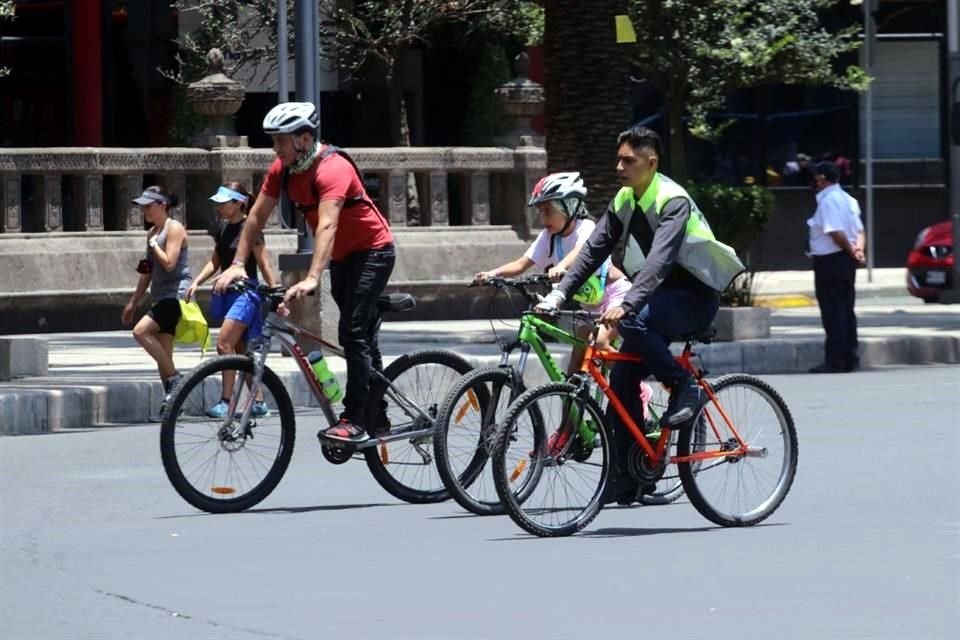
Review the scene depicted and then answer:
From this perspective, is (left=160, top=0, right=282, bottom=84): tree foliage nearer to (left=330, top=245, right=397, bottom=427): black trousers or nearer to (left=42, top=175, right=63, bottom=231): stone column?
(left=42, top=175, right=63, bottom=231): stone column

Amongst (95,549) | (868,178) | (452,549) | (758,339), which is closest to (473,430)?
(452,549)

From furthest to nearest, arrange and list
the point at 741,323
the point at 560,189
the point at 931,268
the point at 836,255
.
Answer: the point at 931,268 < the point at 741,323 < the point at 836,255 < the point at 560,189

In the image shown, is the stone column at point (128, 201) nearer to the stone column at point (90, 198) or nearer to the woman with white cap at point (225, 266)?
the stone column at point (90, 198)

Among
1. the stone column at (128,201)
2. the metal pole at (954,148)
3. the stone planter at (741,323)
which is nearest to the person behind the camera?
the stone planter at (741,323)

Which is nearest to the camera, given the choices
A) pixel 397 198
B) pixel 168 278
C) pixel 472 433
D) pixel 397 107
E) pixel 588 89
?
pixel 472 433

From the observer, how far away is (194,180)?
73.4 feet

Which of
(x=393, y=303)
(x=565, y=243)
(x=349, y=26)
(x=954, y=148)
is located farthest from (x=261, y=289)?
(x=349, y=26)

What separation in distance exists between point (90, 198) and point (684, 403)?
12950mm

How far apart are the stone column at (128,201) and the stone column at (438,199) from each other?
2983 mm

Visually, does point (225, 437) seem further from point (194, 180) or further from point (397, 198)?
point (397, 198)

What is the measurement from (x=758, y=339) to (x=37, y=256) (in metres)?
6.64

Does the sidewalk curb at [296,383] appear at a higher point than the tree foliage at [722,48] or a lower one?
lower

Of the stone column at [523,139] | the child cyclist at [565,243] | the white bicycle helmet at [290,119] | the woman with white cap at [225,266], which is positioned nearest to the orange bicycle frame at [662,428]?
the child cyclist at [565,243]

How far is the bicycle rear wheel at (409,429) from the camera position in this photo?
10664mm
